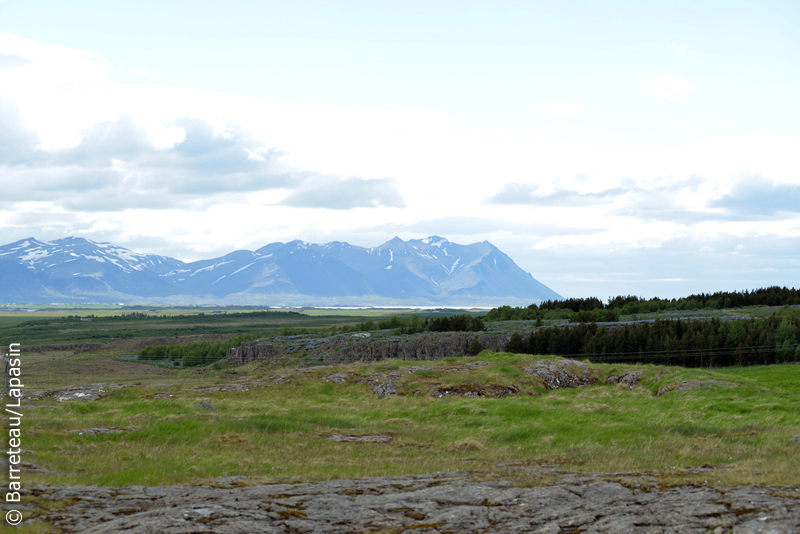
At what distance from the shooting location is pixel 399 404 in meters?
36.3

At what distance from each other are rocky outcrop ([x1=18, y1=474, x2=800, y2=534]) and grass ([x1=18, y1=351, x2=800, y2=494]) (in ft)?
6.75

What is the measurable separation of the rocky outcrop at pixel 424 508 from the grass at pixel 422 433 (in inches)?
81.0

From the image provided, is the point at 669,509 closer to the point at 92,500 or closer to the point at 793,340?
the point at 92,500

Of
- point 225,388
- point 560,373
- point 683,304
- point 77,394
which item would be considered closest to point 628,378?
point 560,373

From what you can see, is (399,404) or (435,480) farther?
(399,404)

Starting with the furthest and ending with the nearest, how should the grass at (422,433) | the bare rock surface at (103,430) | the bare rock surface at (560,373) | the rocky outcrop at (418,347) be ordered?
the rocky outcrop at (418,347) → the bare rock surface at (560,373) → the bare rock surface at (103,430) → the grass at (422,433)

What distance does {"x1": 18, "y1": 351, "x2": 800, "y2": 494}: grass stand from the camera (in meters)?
16.8

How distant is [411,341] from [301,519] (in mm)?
77038

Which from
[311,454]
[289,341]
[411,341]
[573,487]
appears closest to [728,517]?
[573,487]

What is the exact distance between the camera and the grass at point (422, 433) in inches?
662

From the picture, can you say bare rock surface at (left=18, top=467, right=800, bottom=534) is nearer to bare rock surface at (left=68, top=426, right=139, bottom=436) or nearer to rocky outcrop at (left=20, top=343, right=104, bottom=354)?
bare rock surface at (left=68, top=426, right=139, bottom=436)

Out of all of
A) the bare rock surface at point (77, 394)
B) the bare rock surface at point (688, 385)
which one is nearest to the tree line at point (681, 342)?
the bare rock surface at point (688, 385)

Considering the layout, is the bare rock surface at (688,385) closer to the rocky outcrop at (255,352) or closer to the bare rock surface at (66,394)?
the bare rock surface at (66,394)

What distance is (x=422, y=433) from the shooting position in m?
26.9
